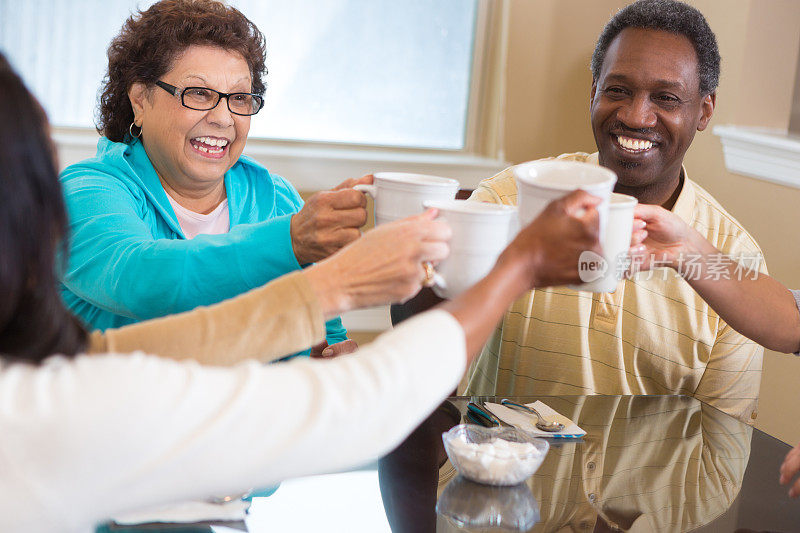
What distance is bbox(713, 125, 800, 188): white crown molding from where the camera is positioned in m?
2.73

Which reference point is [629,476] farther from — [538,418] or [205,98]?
[205,98]

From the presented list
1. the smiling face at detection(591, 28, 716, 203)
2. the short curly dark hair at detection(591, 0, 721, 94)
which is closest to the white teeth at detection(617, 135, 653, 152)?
the smiling face at detection(591, 28, 716, 203)

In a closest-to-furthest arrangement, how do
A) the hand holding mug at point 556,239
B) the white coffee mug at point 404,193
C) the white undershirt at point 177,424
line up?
1. the white undershirt at point 177,424
2. the hand holding mug at point 556,239
3. the white coffee mug at point 404,193

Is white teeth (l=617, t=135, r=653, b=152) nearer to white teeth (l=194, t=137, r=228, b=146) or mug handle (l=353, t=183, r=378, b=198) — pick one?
mug handle (l=353, t=183, r=378, b=198)

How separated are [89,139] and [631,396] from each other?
2.58 meters

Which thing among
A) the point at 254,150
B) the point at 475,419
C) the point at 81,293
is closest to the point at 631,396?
the point at 475,419

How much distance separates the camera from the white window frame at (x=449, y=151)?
144 inches

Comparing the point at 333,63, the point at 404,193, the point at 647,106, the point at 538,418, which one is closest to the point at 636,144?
the point at 647,106

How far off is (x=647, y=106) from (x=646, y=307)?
0.45 meters

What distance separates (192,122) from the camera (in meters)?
1.87

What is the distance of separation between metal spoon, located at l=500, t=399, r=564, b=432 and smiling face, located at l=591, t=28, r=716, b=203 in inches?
27.3

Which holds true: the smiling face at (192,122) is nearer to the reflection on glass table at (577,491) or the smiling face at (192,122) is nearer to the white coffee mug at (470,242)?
the reflection on glass table at (577,491)

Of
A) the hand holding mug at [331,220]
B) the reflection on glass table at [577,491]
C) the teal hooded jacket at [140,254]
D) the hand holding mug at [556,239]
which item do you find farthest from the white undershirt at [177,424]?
the teal hooded jacket at [140,254]

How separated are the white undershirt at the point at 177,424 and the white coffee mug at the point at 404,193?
394 millimetres
